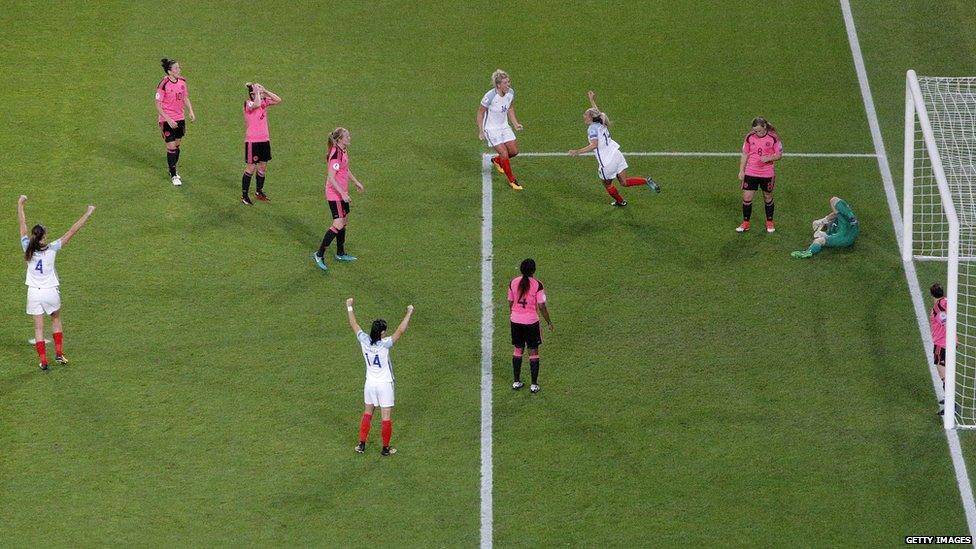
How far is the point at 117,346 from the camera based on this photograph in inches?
723

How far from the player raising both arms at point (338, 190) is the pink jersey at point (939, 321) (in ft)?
25.2

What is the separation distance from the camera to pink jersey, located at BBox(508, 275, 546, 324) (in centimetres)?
1664

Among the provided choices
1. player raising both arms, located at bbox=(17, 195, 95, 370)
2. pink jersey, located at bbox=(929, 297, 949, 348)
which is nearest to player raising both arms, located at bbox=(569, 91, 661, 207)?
pink jersey, located at bbox=(929, 297, 949, 348)

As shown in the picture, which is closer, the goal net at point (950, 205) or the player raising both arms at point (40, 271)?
the goal net at point (950, 205)

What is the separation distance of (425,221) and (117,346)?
4999 millimetres

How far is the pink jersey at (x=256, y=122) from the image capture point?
67.6ft

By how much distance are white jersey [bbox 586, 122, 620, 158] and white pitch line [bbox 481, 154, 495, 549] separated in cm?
196

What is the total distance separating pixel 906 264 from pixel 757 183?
239 cm

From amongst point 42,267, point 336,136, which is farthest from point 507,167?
point 42,267

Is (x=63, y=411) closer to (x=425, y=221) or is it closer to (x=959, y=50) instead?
(x=425, y=221)

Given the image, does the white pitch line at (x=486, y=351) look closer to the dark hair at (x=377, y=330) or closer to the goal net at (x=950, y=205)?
the dark hair at (x=377, y=330)

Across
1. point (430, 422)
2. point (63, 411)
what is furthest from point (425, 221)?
point (63, 411)

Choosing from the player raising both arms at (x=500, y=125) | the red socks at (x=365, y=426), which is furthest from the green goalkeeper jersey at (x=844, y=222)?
the red socks at (x=365, y=426)

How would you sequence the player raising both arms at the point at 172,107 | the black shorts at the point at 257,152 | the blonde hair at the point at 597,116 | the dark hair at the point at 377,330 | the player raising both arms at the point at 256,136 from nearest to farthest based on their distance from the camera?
the dark hair at the point at 377,330 → the blonde hair at the point at 597,116 → the player raising both arms at the point at 256,136 → the black shorts at the point at 257,152 → the player raising both arms at the point at 172,107
